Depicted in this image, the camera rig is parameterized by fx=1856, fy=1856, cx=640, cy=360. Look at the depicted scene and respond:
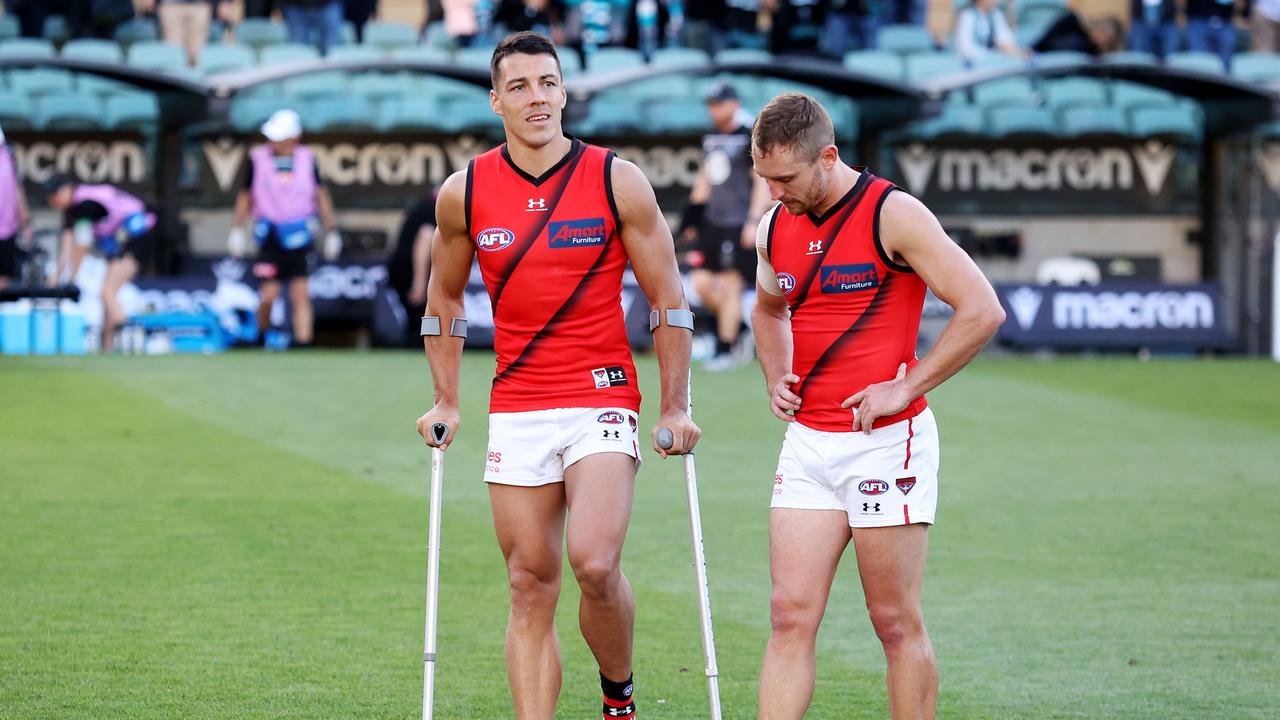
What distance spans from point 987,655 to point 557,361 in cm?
272

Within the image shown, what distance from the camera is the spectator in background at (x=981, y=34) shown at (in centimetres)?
2662

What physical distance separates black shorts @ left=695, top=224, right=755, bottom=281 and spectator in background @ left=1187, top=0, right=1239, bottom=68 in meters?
12.1

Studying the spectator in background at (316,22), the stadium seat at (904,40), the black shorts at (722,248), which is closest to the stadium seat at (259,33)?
the spectator in background at (316,22)

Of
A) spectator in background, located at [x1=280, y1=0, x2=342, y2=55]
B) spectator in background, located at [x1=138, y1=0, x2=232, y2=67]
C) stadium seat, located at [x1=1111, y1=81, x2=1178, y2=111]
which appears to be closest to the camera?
spectator in background, located at [x1=280, y1=0, x2=342, y2=55]

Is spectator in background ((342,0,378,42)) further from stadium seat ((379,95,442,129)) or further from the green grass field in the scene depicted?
the green grass field

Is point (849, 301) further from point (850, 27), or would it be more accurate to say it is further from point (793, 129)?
point (850, 27)

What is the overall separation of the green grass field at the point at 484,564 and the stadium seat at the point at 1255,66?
12.3 m

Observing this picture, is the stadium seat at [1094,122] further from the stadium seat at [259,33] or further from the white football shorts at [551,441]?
the white football shorts at [551,441]

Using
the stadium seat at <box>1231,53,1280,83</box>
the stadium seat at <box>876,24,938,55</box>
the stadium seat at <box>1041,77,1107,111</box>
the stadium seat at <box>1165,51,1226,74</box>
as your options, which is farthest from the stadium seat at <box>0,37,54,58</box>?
the stadium seat at <box>1231,53,1280,83</box>

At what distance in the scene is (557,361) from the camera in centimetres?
616

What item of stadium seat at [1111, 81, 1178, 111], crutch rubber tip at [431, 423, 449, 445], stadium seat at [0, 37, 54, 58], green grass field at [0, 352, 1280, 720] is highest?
stadium seat at [1111, 81, 1178, 111]

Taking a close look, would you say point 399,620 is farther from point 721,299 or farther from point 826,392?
point 721,299

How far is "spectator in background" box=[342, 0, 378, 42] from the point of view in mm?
27078

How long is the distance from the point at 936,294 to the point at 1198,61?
23720 millimetres
